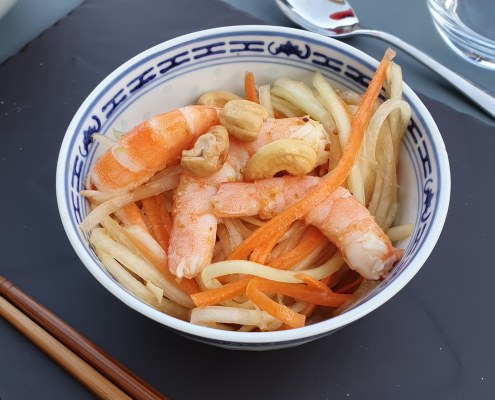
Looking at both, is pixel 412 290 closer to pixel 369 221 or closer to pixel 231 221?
pixel 369 221

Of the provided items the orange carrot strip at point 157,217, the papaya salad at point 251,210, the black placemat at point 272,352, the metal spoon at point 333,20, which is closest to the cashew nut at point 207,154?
the papaya salad at point 251,210

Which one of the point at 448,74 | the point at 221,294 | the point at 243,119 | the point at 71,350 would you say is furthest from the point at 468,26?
the point at 71,350

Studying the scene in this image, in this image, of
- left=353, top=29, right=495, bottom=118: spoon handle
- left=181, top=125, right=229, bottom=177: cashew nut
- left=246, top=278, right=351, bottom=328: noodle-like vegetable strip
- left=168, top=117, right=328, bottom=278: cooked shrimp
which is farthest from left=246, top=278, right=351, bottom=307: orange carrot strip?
left=353, top=29, right=495, bottom=118: spoon handle

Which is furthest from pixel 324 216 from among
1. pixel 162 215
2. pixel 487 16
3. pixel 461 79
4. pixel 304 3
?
pixel 487 16

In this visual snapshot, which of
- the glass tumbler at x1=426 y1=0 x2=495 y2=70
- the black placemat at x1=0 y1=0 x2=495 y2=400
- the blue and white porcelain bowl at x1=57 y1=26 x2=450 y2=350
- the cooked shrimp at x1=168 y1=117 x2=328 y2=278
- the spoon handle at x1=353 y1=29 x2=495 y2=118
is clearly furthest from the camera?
the glass tumbler at x1=426 y1=0 x2=495 y2=70

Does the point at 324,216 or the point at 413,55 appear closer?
the point at 324,216

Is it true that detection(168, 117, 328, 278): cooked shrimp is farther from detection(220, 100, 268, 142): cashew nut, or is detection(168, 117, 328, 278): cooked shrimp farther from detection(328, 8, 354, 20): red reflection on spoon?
detection(328, 8, 354, 20): red reflection on spoon
